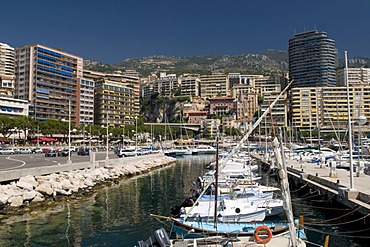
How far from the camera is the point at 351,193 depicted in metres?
23.3

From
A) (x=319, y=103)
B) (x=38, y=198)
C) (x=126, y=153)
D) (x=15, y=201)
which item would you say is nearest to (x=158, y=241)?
(x=15, y=201)

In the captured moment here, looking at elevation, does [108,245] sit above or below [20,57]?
below

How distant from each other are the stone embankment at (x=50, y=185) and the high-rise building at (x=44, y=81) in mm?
95859

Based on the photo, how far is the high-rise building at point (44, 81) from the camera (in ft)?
433

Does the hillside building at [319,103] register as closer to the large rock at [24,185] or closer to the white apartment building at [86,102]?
the white apartment building at [86,102]

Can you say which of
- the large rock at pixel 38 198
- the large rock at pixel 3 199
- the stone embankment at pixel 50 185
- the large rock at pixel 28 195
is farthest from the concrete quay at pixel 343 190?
the large rock at pixel 3 199

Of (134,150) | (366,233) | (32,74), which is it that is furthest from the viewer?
(32,74)

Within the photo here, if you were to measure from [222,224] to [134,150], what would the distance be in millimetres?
63678

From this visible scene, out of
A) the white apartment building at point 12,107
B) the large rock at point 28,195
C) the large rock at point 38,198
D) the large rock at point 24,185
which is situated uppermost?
the white apartment building at point 12,107

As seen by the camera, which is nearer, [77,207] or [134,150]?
[77,207]

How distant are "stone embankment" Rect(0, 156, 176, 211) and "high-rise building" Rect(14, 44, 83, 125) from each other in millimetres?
95859

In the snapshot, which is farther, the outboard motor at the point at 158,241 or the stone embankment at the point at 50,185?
the stone embankment at the point at 50,185

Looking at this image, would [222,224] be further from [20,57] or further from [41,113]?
[20,57]

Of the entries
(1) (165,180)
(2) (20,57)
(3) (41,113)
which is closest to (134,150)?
(1) (165,180)
